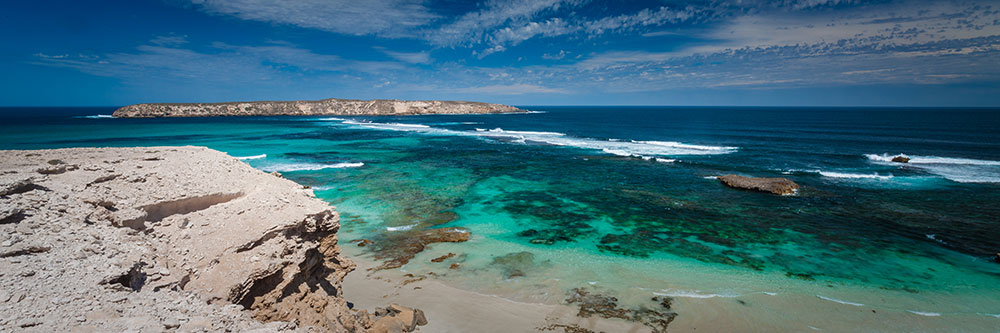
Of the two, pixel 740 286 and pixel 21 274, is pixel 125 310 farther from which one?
pixel 740 286

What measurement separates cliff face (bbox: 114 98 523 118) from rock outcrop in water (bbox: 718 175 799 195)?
121113 mm

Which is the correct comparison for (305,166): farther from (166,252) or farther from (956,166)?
(956,166)

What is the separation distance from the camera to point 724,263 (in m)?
14.9

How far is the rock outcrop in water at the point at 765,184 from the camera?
987 inches

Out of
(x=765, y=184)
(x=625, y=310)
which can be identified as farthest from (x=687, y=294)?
(x=765, y=184)

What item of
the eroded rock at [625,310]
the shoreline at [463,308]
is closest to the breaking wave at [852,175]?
the eroded rock at [625,310]

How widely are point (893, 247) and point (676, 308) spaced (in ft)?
39.9

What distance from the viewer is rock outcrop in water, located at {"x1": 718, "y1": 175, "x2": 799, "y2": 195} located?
25.1 metres

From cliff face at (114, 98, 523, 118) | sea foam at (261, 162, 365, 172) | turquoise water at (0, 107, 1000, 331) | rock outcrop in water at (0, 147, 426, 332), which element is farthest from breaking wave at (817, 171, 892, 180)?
cliff face at (114, 98, 523, 118)

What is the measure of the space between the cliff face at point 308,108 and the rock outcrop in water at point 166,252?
417ft

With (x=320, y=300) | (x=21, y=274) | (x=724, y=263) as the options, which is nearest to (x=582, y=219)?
(x=724, y=263)

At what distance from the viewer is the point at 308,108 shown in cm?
13075

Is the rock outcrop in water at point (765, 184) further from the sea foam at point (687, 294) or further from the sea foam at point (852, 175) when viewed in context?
the sea foam at point (687, 294)

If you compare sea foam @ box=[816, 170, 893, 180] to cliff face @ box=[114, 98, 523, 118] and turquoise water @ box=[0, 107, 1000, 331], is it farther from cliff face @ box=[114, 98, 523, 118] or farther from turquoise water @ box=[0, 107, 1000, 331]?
cliff face @ box=[114, 98, 523, 118]
